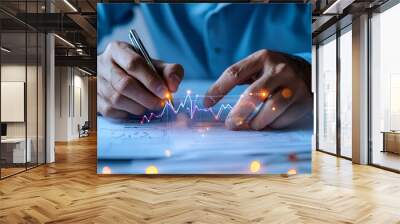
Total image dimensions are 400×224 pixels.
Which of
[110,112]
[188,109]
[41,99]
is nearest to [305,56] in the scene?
[188,109]

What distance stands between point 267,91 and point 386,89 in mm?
2906

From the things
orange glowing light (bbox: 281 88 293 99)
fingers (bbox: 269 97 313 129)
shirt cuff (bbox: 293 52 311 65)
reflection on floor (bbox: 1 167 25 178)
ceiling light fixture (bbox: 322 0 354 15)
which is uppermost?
ceiling light fixture (bbox: 322 0 354 15)

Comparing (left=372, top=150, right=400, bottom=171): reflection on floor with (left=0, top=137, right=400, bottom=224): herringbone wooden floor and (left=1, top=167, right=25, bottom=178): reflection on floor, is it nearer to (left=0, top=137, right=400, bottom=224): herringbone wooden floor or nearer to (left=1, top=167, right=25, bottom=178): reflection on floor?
(left=0, top=137, right=400, bottom=224): herringbone wooden floor

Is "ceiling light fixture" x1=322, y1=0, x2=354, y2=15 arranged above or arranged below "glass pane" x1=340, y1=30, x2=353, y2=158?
above

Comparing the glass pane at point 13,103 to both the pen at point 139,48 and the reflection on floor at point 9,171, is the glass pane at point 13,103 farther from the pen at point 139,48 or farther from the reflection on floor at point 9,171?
the pen at point 139,48

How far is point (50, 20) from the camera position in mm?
7871

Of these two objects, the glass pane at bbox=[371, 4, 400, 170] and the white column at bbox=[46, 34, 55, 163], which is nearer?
the glass pane at bbox=[371, 4, 400, 170]

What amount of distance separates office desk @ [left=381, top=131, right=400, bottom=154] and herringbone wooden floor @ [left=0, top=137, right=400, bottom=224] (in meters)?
0.56

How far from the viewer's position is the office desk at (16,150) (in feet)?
22.5

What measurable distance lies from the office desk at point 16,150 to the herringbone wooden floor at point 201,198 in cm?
44

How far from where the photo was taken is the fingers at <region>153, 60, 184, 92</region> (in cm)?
640

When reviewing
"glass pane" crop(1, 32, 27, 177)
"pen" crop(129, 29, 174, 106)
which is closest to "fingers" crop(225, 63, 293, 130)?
"pen" crop(129, 29, 174, 106)

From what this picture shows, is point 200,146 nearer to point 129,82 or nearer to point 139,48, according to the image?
point 129,82

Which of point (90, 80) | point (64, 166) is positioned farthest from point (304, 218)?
point (90, 80)
